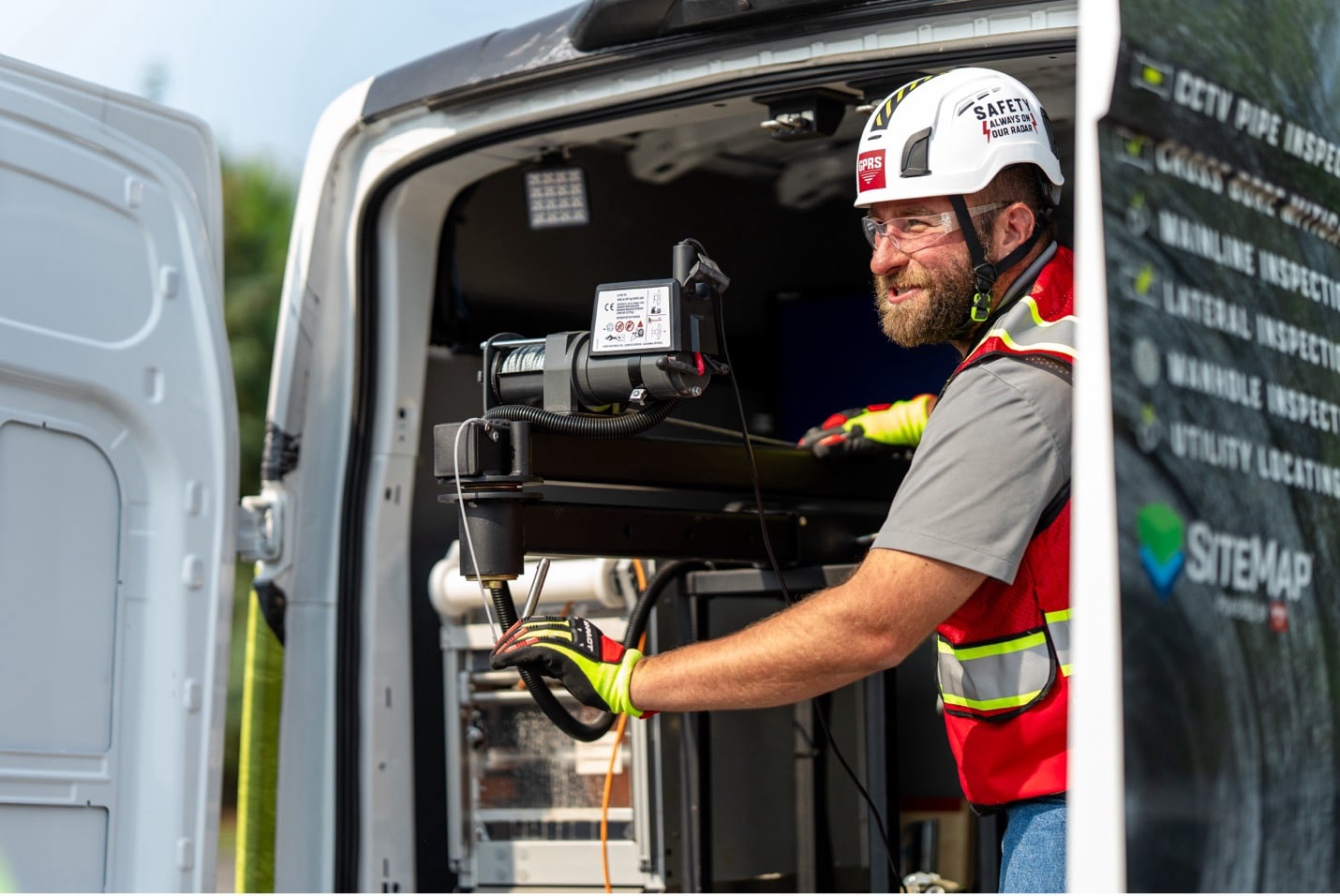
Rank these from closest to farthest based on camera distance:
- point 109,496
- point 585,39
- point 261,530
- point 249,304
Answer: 1. point 109,496
2. point 585,39
3. point 261,530
4. point 249,304

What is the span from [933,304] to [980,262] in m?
0.11

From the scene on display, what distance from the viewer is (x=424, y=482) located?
415 cm

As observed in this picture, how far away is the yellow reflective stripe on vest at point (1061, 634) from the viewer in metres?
2.41

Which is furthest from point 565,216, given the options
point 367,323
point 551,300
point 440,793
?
point 440,793

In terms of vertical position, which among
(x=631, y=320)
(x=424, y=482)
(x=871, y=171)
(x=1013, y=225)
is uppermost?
(x=871, y=171)

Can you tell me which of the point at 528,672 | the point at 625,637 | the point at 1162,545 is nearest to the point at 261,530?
the point at 625,637

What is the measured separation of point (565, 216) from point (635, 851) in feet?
5.54

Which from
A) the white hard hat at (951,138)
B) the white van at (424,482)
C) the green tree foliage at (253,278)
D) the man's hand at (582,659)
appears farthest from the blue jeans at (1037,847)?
the green tree foliage at (253,278)

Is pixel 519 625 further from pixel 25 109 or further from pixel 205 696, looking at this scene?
pixel 25 109

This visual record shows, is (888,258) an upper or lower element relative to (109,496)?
upper

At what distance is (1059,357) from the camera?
2379 millimetres

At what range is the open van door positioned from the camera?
9.80 feet

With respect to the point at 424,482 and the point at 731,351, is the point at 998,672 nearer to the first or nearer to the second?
the point at 424,482

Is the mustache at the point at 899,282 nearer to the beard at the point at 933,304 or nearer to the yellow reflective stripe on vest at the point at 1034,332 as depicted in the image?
the beard at the point at 933,304
